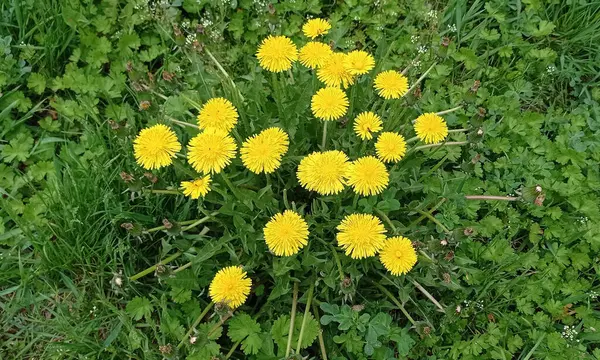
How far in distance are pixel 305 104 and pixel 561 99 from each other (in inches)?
58.3

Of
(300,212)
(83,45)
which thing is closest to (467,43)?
(300,212)

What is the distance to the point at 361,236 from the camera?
5.37 ft

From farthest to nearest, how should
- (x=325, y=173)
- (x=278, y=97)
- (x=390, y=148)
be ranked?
(x=278, y=97)
(x=390, y=148)
(x=325, y=173)

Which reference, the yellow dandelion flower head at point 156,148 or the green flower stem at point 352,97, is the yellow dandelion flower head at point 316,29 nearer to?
the green flower stem at point 352,97

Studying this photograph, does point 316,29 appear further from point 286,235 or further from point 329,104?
point 286,235

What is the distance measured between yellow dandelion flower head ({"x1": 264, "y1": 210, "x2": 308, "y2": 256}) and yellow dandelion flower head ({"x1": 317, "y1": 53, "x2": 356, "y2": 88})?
477 mm

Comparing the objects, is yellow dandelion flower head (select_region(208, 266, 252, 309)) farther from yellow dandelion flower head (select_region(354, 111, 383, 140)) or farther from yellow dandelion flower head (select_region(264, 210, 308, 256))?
yellow dandelion flower head (select_region(354, 111, 383, 140))

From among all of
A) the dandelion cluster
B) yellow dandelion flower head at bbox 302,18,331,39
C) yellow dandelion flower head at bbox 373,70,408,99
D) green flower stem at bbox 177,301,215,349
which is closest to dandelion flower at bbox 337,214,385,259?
the dandelion cluster

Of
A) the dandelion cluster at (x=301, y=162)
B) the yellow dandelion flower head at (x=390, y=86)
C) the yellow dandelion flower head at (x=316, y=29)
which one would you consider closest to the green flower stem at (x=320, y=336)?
the dandelion cluster at (x=301, y=162)

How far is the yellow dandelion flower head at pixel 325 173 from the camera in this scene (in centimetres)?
162

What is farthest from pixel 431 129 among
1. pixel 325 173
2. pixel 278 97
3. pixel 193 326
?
pixel 193 326

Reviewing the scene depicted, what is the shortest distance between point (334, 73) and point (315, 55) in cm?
10

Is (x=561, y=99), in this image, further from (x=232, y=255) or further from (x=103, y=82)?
(x=103, y=82)

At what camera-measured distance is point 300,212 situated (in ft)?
6.02
